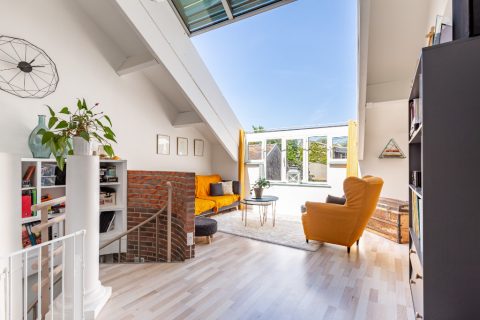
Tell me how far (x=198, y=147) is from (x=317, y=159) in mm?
2942

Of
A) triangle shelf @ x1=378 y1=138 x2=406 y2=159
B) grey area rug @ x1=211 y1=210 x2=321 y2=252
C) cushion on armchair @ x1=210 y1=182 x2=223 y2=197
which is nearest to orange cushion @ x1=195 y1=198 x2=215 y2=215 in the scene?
grey area rug @ x1=211 y1=210 x2=321 y2=252

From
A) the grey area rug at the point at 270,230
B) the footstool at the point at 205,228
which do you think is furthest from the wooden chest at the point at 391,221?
the footstool at the point at 205,228

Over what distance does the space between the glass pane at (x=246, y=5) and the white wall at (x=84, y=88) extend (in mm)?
2131

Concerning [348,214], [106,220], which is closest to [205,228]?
[106,220]

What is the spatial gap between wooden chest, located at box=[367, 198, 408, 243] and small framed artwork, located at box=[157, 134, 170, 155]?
4.23 meters

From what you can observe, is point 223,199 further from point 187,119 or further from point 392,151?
point 392,151

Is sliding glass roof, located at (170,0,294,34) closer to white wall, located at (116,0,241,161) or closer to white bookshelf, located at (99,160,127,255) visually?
white wall, located at (116,0,241,161)

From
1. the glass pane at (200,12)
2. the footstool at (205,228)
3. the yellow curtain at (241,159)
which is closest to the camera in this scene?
the footstool at (205,228)

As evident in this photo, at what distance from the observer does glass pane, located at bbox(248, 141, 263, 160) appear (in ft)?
20.2

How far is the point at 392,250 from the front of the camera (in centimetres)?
322

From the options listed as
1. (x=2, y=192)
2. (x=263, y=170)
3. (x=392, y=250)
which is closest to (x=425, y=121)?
(x=2, y=192)

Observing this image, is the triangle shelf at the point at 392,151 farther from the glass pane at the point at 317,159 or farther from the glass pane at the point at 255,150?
the glass pane at the point at 255,150

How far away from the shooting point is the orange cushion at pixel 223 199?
16.9 feet

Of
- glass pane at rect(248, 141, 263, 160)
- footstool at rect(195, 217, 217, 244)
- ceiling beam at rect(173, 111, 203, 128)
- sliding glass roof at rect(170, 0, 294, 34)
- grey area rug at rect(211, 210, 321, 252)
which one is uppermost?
sliding glass roof at rect(170, 0, 294, 34)
